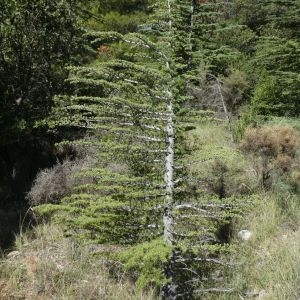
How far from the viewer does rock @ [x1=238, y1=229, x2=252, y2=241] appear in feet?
23.5

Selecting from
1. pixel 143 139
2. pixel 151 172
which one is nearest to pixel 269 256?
pixel 151 172

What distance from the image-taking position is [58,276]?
243 inches

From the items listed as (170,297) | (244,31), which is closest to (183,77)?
(170,297)

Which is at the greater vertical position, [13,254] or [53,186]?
[53,186]

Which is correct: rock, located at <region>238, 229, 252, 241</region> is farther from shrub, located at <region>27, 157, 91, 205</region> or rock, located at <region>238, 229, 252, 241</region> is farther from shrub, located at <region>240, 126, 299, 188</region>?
shrub, located at <region>27, 157, 91, 205</region>

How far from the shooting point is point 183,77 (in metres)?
5.65

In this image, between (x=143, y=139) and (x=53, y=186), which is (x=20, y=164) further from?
(x=143, y=139)

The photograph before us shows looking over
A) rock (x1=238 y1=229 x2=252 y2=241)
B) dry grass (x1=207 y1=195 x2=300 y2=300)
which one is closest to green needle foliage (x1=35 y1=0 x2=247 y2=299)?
dry grass (x1=207 y1=195 x2=300 y2=300)

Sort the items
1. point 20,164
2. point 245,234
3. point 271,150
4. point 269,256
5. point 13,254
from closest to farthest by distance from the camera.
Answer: point 269,256, point 13,254, point 245,234, point 271,150, point 20,164

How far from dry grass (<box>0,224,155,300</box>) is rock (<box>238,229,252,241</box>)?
1973mm

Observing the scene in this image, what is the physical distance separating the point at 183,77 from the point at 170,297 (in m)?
2.58

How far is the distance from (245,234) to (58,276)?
290 cm

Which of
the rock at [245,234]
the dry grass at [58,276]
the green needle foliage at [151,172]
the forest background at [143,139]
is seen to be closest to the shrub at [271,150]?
the forest background at [143,139]

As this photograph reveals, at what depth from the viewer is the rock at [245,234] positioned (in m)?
7.15
